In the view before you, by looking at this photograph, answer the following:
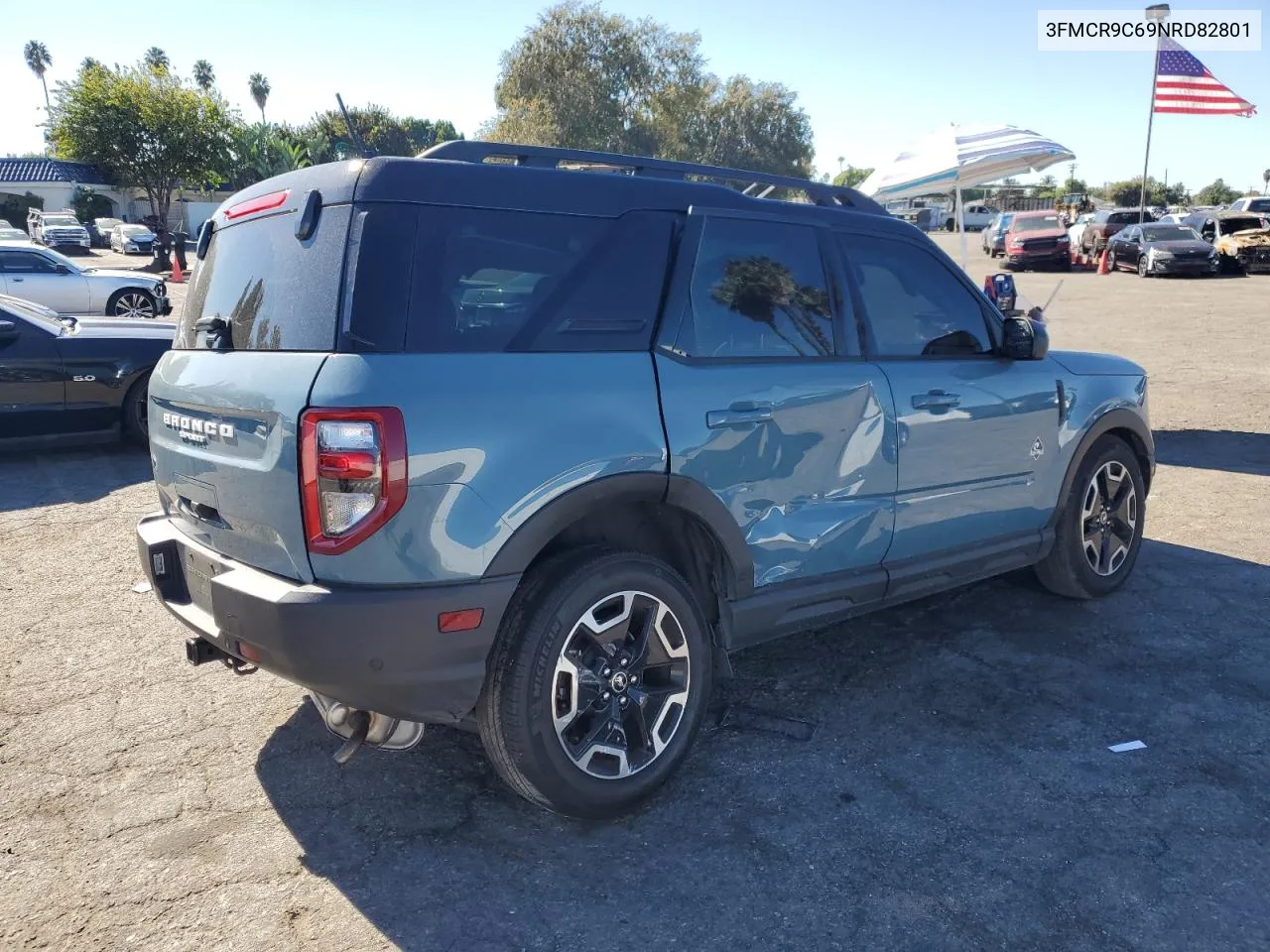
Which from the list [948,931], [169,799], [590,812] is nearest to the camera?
[948,931]

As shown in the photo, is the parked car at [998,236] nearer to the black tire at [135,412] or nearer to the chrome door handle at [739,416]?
the black tire at [135,412]

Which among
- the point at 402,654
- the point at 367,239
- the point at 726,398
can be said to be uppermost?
the point at 367,239

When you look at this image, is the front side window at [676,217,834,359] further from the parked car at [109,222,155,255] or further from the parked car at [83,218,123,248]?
the parked car at [83,218,123,248]

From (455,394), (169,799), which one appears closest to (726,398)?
(455,394)

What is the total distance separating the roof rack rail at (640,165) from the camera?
120 inches

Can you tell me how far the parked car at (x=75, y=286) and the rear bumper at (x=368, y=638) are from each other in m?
13.4

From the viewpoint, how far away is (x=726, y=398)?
322cm

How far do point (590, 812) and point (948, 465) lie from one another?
2026 mm

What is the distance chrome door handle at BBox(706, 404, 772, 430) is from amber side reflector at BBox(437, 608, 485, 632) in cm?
98

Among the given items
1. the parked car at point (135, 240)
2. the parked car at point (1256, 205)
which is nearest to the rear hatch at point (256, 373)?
the parked car at point (1256, 205)

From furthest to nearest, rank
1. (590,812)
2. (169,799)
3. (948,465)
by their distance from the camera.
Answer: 1. (948,465)
2. (169,799)
3. (590,812)

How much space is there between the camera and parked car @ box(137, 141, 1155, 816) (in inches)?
103

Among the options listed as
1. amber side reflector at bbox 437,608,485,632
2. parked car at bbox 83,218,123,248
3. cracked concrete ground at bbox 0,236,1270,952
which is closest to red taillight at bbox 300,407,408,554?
amber side reflector at bbox 437,608,485,632

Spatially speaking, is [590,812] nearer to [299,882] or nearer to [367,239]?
[299,882]
